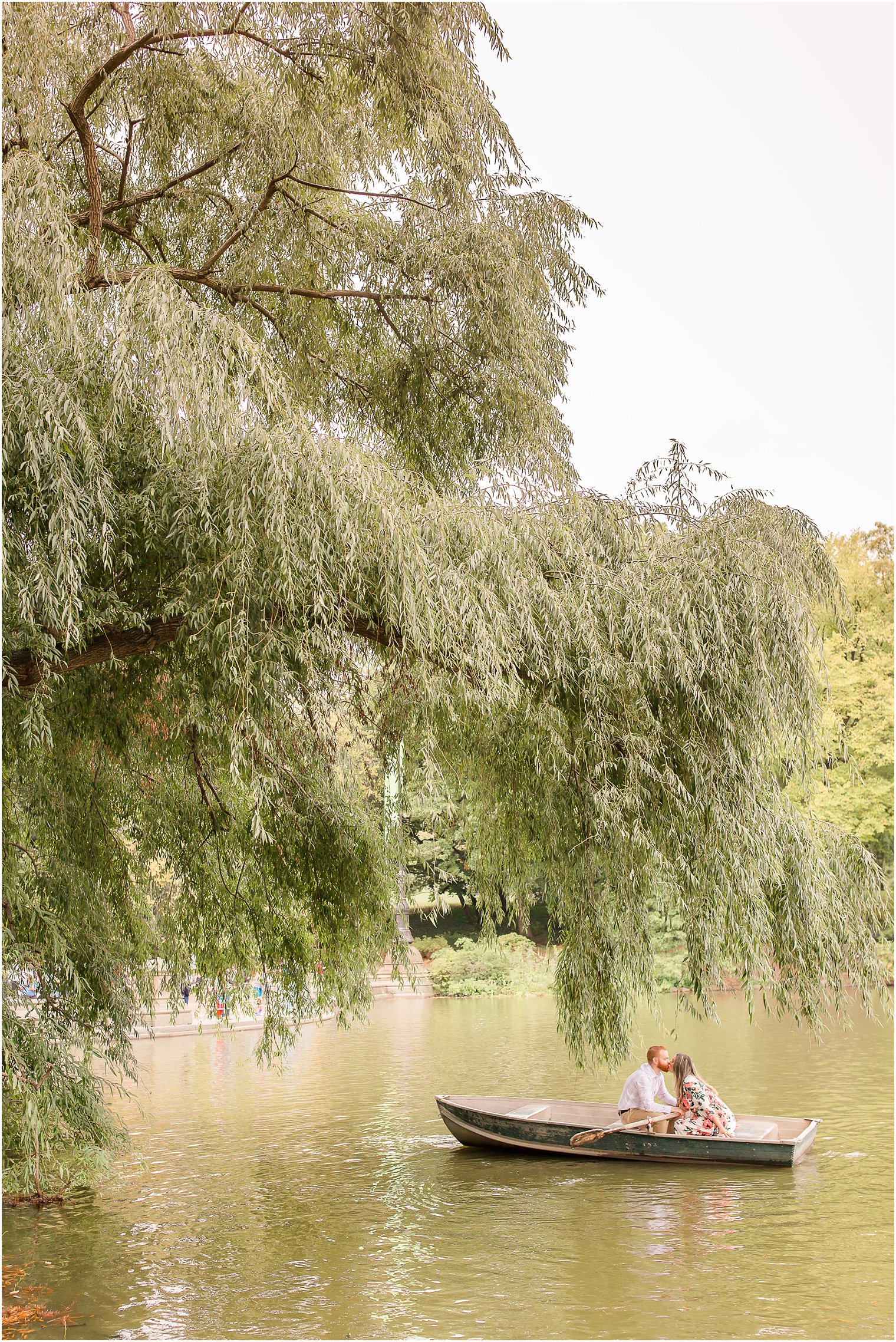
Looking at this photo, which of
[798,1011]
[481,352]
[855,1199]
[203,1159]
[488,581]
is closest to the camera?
[488,581]

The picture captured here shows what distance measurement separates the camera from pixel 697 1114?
33.3 feet

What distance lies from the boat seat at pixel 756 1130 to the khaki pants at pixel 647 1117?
66 centimetres

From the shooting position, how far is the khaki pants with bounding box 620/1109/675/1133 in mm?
10219

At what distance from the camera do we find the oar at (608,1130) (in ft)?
33.3

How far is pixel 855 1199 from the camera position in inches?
353

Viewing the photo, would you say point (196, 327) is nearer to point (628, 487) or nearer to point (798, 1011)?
point (628, 487)

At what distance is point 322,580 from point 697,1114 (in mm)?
7273

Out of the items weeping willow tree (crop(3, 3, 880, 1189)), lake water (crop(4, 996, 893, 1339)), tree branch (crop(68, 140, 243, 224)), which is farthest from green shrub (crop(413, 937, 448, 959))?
tree branch (crop(68, 140, 243, 224))

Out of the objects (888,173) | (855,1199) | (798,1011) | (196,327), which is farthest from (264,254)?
(855,1199)

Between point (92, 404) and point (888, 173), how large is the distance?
4.33m

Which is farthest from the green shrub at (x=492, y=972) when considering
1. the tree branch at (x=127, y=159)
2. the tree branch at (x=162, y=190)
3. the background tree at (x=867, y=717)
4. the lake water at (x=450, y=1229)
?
the tree branch at (x=127, y=159)

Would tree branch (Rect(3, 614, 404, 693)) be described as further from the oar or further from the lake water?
the oar

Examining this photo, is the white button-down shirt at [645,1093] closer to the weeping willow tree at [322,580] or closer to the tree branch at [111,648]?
the weeping willow tree at [322,580]

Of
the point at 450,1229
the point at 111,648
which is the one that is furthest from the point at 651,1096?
the point at 111,648
